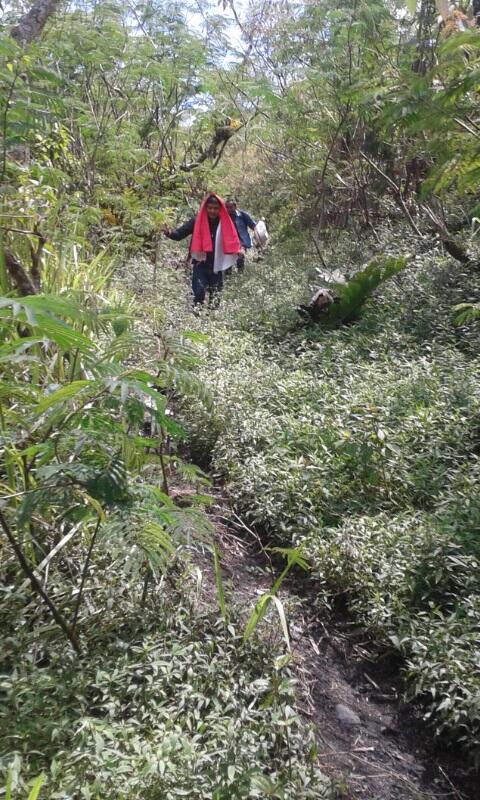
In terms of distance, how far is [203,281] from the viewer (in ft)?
25.8

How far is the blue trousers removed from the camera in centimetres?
775

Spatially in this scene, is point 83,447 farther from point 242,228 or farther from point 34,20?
point 242,228

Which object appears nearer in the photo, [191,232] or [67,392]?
[67,392]

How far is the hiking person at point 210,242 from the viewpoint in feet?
24.8

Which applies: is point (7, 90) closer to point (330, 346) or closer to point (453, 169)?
point (453, 169)

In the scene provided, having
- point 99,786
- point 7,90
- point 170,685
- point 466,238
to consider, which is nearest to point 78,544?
point 170,685

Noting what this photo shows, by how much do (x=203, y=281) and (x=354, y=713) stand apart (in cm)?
616

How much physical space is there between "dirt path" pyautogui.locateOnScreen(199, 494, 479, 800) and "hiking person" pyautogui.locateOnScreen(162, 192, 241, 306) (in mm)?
5132

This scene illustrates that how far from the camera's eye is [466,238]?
7.06 m

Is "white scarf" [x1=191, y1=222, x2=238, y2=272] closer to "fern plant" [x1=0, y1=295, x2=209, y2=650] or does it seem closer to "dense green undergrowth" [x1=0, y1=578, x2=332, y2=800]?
"fern plant" [x1=0, y1=295, x2=209, y2=650]

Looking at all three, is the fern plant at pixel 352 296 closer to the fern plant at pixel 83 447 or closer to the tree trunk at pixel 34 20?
the fern plant at pixel 83 447

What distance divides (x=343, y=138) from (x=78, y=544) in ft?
24.0

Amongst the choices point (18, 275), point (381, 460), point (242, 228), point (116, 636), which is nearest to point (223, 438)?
point (381, 460)

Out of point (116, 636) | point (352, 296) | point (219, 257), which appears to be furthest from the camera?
point (219, 257)
